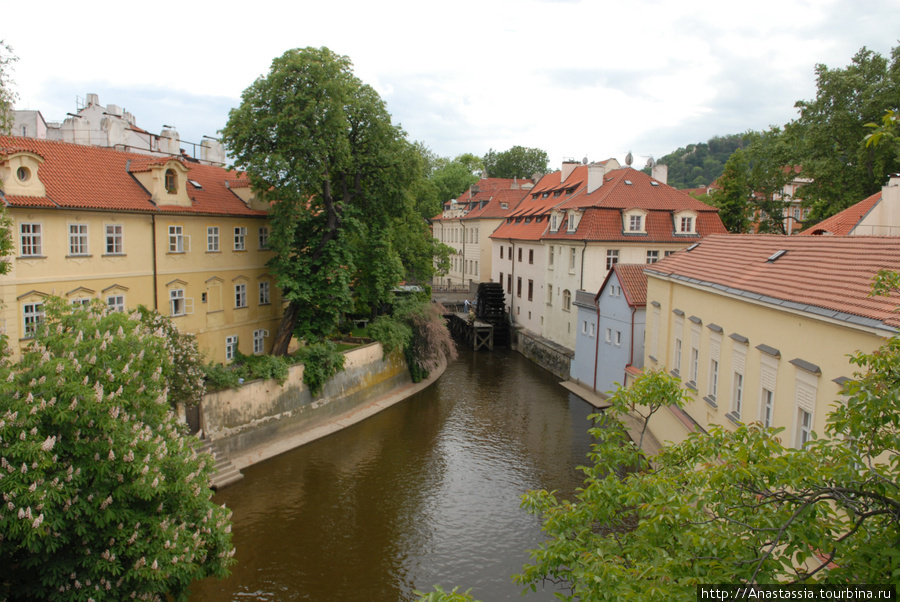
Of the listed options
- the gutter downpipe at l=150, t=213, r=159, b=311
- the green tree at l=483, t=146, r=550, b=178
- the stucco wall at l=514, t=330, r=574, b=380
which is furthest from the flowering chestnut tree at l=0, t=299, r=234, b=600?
the green tree at l=483, t=146, r=550, b=178

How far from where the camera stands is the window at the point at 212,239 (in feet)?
74.1

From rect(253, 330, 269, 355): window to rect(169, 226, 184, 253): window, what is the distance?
15.5ft

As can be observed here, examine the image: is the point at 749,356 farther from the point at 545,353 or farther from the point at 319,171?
the point at 545,353

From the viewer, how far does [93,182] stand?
19641 millimetres

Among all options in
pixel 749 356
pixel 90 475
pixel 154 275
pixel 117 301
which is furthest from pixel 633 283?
pixel 90 475

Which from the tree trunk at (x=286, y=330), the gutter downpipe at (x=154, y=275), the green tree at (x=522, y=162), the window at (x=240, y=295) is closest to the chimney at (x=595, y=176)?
the tree trunk at (x=286, y=330)

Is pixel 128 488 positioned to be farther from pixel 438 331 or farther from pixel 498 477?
pixel 438 331

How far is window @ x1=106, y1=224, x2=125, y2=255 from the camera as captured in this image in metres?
19.4

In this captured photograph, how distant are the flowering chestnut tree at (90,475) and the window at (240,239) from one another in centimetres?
1392

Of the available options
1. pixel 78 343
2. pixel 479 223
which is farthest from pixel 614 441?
pixel 479 223

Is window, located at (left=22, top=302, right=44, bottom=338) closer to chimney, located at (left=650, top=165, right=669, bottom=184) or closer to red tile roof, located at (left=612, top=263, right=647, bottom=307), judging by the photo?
red tile roof, located at (left=612, top=263, right=647, bottom=307)

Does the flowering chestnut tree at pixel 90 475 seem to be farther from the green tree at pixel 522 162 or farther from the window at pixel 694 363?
the green tree at pixel 522 162

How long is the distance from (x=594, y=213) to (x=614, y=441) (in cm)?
2519

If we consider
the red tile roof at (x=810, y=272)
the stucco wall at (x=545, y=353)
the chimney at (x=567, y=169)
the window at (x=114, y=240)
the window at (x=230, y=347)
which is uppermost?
the chimney at (x=567, y=169)
